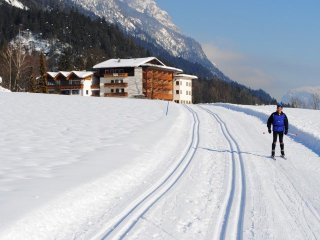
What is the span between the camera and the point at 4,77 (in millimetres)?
93375

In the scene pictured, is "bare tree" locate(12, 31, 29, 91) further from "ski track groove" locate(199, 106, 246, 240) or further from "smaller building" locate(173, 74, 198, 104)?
"ski track groove" locate(199, 106, 246, 240)

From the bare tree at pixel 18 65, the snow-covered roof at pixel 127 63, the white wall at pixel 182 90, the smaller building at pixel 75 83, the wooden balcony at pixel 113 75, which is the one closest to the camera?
the bare tree at pixel 18 65

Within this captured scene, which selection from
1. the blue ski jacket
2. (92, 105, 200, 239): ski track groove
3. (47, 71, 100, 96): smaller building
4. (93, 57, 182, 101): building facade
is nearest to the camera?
(92, 105, 200, 239): ski track groove

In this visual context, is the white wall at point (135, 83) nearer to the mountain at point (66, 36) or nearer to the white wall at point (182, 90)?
the white wall at point (182, 90)

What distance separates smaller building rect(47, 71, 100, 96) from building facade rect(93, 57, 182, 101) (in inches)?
123

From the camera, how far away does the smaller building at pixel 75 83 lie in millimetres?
101000

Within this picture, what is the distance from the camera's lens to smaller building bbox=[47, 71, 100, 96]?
101 meters

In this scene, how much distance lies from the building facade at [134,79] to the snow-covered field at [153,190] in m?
78.7

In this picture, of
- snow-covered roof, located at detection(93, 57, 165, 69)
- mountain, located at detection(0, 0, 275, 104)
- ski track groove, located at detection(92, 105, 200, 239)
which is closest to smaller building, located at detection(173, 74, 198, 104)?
snow-covered roof, located at detection(93, 57, 165, 69)

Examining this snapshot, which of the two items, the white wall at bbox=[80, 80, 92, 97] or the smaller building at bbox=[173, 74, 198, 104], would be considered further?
the smaller building at bbox=[173, 74, 198, 104]

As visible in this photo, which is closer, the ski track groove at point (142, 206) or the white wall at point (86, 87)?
the ski track groove at point (142, 206)

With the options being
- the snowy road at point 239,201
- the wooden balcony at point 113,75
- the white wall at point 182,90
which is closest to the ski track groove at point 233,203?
the snowy road at point 239,201

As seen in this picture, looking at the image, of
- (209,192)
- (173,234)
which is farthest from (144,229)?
(209,192)

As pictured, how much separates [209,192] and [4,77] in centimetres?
9217
